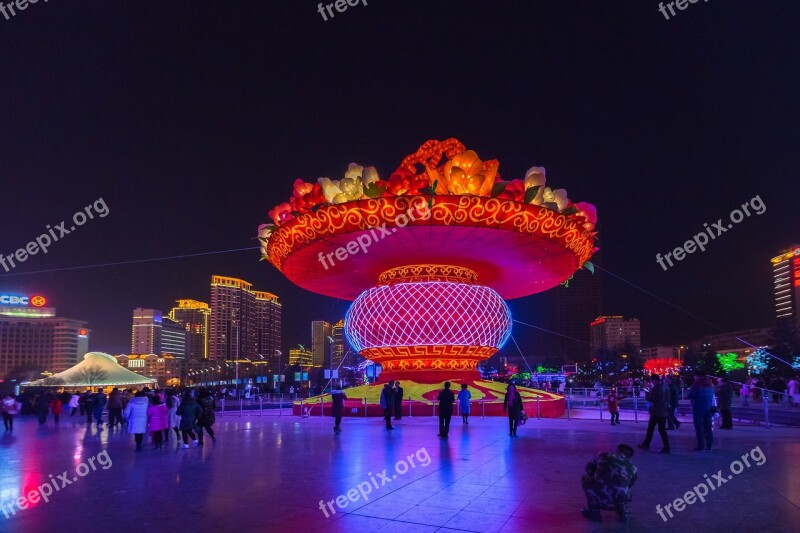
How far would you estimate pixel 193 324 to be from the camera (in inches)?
6599

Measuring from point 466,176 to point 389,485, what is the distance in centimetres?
1189

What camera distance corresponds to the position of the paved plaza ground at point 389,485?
5.86 meters

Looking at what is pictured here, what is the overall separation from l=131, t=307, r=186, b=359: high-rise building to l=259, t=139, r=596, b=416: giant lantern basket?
479 feet

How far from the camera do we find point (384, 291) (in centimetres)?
2241

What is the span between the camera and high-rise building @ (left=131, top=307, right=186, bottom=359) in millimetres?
158750

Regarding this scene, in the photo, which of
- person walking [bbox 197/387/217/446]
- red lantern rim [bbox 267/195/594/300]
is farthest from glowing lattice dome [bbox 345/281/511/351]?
person walking [bbox 197/387/217/446]

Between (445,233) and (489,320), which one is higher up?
(445,233)

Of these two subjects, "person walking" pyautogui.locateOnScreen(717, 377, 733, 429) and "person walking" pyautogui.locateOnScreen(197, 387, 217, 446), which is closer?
"person walking" pyautogui.locateOnScreen(197, 387, 217, 446)

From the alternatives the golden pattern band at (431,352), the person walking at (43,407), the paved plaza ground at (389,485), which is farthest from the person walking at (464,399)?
the person walking at (43,407)

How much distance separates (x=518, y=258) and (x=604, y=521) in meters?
16.8

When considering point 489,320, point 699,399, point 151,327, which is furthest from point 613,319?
point 699,399

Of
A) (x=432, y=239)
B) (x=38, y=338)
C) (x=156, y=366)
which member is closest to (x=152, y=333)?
(x=156, y=366)

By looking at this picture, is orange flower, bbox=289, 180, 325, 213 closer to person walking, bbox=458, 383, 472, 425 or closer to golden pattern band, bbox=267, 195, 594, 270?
golden pattern band, bbox=267, 195, 594, 270

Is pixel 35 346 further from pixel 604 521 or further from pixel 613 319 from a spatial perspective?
pixel 604 521
